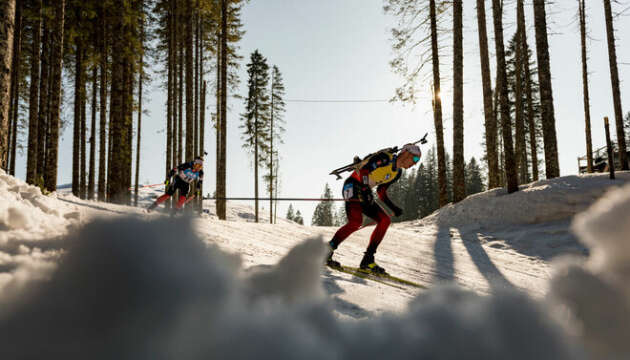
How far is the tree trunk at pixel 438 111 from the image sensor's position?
1321 cm

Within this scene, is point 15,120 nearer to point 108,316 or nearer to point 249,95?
point 249,95

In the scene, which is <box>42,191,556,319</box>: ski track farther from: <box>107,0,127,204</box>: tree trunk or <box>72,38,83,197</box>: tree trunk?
<box>72,38,83,197</box>: tree trunk

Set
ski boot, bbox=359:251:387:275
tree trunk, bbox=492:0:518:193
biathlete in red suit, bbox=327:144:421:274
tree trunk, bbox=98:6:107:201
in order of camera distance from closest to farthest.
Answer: ski boot, bbox=359:251:387:275, biathlete in red suit, bbox=327:144:421:274, tree trunk, bbox=492:0:518:193, tree trunk, bbox=98:6:107:201

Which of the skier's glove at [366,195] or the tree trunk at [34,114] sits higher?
the tree trunk at [34,114]

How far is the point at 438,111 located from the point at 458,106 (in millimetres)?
1033

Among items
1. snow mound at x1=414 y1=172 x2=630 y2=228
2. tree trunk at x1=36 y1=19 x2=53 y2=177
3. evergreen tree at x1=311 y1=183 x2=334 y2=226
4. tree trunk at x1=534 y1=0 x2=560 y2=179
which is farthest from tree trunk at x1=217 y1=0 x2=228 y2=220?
evergreen tree at x1=311 y1=183 x2=334 y2=226

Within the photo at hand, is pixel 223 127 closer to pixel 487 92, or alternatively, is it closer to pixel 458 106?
pixel 458 106

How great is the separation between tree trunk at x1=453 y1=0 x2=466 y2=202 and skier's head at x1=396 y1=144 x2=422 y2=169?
8.32 m

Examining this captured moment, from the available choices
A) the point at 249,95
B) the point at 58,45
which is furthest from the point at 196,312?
the point at 249,95

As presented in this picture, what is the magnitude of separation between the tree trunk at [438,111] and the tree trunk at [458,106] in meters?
0.75

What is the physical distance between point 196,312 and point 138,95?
21.7m

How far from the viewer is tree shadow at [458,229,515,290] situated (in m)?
5.59

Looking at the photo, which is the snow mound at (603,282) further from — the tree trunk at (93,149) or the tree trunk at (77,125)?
the tree trunk at (93,149)

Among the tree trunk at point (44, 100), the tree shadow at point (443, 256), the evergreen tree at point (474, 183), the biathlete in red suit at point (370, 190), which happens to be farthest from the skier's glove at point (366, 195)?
the evergreen tree at point (474, 183)
